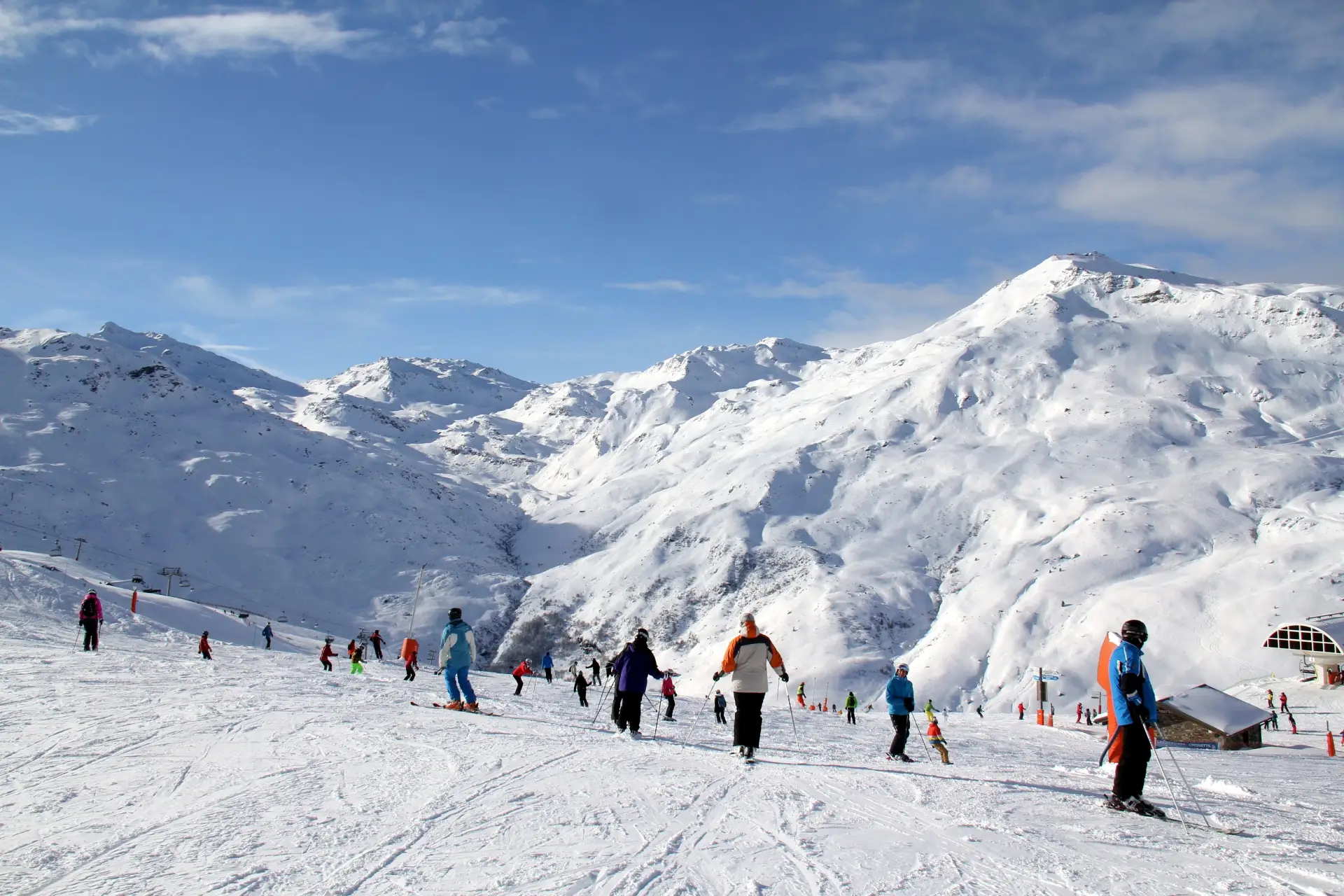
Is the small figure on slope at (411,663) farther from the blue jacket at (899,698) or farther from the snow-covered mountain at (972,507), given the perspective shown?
the snow-covered mountain at (972,507)

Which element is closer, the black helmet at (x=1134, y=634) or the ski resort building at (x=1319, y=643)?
the black helmet at (x=1134, y=634)

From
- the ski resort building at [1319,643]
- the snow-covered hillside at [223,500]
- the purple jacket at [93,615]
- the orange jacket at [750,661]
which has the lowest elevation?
the purple jacket at [93,615]

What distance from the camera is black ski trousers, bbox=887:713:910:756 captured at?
13.6m

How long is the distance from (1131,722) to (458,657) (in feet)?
35.2

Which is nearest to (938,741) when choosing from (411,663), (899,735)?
(899,735)

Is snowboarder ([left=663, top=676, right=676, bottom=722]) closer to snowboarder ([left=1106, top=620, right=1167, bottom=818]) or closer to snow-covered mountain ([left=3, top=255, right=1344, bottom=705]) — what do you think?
snowboarder ([left=1106, top=620, right=1167, bottom=818])

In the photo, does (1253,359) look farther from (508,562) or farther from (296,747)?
(296,747)

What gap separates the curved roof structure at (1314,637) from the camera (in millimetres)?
53438

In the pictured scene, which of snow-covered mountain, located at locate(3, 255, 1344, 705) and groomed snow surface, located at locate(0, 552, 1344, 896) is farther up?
snow-covered mountain, located at locate(3, 255, 1344, 705)

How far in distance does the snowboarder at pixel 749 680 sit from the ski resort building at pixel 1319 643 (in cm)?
5554

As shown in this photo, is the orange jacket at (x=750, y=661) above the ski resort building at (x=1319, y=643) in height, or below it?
below

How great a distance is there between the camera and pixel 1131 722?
8234 mm

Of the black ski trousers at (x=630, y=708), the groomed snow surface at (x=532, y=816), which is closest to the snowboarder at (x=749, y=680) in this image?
the groomed snow surface at (x=532, y=816)

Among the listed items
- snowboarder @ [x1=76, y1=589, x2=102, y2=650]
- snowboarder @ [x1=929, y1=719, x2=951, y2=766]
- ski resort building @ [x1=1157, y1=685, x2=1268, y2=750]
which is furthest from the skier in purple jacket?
ski resort building @ [x1=1157, y1=685, x2=1268, y2=750]
